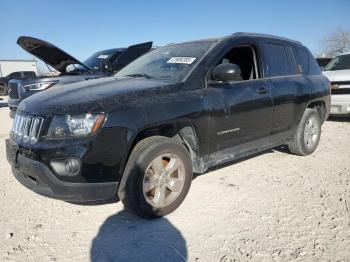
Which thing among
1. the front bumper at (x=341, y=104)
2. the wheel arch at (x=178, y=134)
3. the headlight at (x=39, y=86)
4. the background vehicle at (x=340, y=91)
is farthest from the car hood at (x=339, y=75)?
the headlight at (x=39, y=86)

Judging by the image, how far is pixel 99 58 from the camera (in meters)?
8.94

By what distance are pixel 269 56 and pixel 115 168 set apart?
2788 mm

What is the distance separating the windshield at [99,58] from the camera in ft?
28.0

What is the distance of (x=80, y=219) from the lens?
3389mm

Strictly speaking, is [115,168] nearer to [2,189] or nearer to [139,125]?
[139,125]

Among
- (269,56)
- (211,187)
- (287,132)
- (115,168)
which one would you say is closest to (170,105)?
(115,168)

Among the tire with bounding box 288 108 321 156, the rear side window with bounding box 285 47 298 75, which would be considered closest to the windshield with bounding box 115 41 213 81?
the rear side window with bounding box 285 47 298 75

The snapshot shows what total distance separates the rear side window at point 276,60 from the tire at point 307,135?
33.4 inches

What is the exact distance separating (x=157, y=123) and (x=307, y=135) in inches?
125

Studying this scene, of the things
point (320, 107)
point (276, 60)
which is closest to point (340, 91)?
point (320, 107)

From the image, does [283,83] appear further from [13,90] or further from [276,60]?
[13,90]

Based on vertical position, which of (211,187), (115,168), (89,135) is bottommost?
(211,187)

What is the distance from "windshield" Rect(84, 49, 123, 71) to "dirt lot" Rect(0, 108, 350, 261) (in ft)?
15.4

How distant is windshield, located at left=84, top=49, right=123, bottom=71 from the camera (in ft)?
28.0
